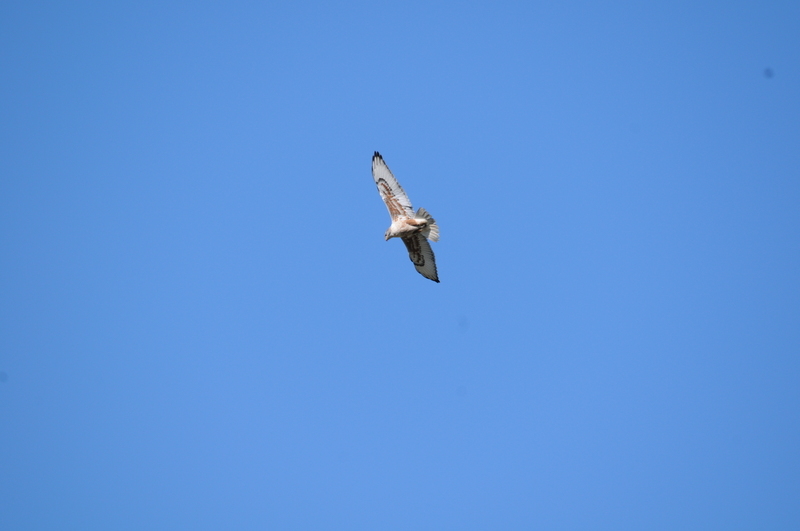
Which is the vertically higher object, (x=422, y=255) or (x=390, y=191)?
(x=390, y=191)

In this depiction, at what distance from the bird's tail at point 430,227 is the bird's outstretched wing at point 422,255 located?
47 cm

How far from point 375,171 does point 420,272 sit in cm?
321

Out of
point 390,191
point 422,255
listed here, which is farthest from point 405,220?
point 422,255

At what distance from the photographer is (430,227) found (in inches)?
713

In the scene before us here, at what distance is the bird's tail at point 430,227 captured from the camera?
1781 centimetres

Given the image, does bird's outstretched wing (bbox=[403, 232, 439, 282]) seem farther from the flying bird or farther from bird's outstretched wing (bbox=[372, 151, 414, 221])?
bird's outstretched wing (bbox=[372, 151, 414, 221])

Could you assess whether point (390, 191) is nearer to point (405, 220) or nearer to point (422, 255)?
point (405, 220)

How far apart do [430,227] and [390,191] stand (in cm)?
164

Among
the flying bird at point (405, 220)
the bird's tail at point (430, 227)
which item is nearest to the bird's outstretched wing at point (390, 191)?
the flying bird at point (405, 220)

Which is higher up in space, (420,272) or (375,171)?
(375,171)

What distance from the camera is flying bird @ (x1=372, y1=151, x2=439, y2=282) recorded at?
1809 cm

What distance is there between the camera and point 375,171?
19.1m

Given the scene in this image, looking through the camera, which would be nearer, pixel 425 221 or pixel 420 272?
pixel 425 221

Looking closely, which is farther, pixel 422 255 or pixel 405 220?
pixel 422 255
